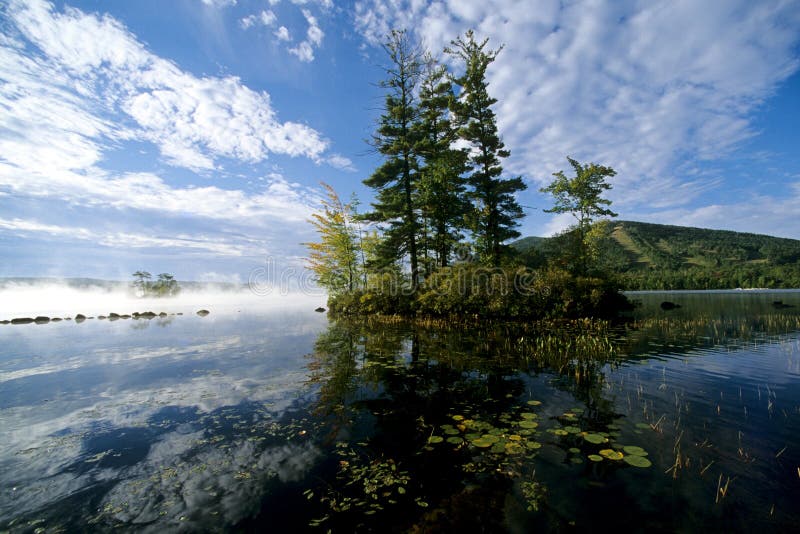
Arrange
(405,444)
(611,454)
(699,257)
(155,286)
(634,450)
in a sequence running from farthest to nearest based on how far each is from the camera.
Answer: (699,257), (155,286), (405,444), (634,450), (611,454)

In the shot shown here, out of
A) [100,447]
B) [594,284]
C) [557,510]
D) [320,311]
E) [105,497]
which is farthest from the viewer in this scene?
[320,311]

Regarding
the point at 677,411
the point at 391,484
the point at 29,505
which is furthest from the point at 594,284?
the point at 29,505

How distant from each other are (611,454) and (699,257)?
7531 inches

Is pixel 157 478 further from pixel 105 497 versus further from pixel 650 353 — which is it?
pixel 650 353

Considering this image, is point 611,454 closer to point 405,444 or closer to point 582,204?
point 405,444

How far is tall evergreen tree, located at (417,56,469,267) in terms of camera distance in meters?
24.3

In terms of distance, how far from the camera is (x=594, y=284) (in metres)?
22.7

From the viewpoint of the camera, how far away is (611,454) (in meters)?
4.58

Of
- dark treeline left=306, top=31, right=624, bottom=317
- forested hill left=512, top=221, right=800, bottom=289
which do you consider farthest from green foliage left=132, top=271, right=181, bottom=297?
forested hill left=512, top=221, right=800, bottom=289

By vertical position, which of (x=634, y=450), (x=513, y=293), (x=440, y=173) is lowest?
(x=634, y=450)

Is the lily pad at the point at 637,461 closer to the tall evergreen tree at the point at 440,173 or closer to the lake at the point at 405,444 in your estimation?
the lake at the point at 405,444

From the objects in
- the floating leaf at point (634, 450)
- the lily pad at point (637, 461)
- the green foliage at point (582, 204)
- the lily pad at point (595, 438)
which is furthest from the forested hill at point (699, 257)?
the lily pad at point (637, 461)

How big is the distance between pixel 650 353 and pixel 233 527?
47.2 feet

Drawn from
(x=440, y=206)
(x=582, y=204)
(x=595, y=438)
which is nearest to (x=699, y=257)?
(x=582, y=204)
